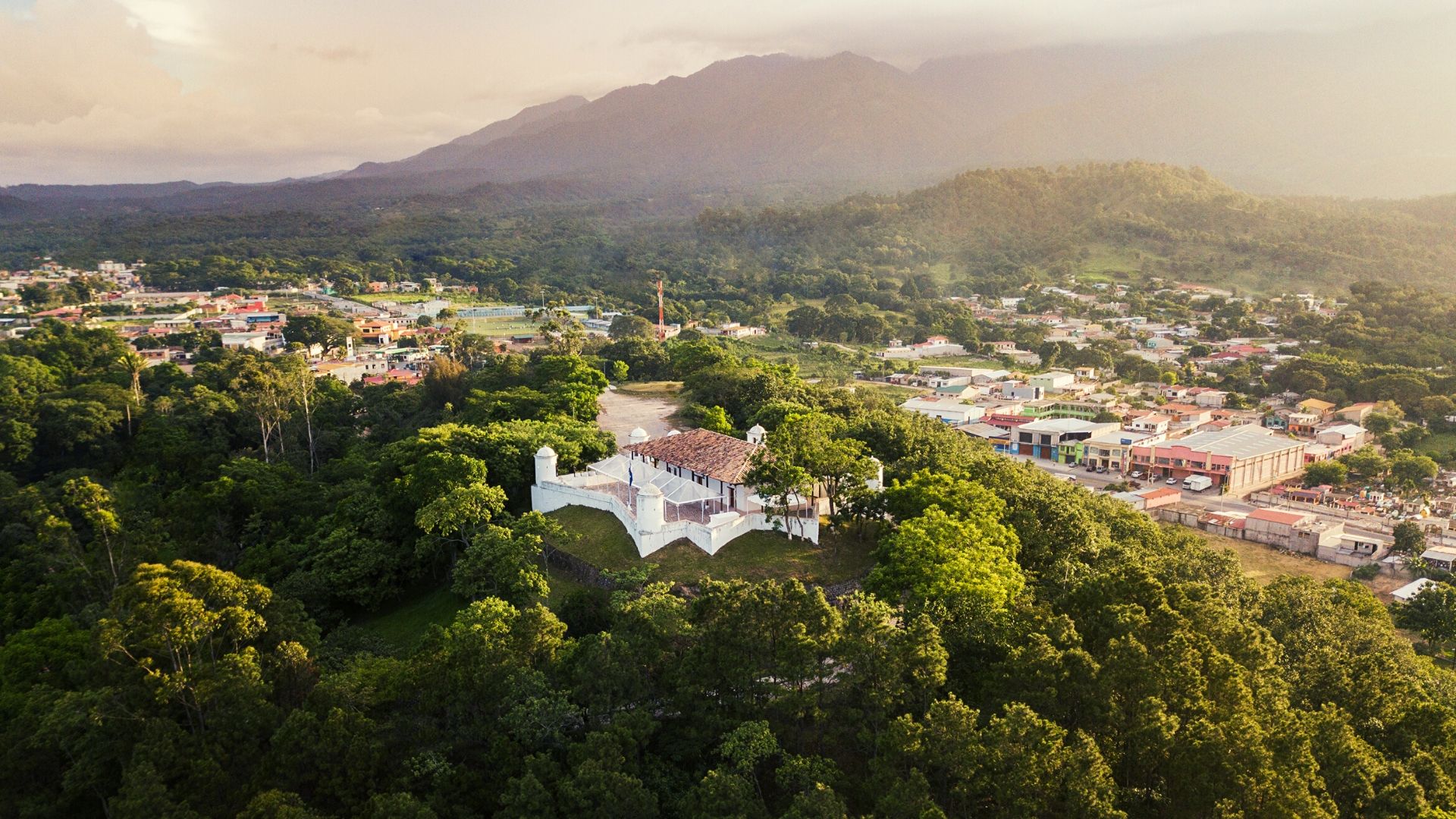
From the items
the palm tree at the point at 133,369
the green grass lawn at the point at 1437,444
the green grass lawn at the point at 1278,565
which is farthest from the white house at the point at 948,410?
the palm tree at the point at 133,369

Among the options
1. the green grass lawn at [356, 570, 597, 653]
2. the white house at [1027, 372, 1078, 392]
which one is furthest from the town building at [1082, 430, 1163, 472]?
the green grass lawn at [356, 570, 597, 653]

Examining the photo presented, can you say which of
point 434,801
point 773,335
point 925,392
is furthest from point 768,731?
point 773,335

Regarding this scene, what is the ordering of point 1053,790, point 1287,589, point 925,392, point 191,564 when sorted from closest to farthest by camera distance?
1. point 1053,790
2. point 191,564
3. point 1287,589
4. point 925,392

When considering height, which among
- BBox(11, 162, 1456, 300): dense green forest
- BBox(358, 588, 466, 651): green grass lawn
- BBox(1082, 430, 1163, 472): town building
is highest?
BBox(11, 162, 1456, 300): dense green forest

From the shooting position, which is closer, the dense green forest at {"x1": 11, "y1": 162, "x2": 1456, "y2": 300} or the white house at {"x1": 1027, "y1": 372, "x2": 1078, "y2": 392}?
the white house at {"x1": 1027, "y1": 372, "x2": 1078, "y2": 392}

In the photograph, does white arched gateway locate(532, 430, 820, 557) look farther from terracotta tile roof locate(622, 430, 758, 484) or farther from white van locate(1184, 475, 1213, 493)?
white van locate(1184, 475, 1213, 493)

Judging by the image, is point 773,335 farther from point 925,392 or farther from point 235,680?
point 235,680

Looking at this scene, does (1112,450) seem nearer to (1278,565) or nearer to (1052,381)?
(1278,565)
